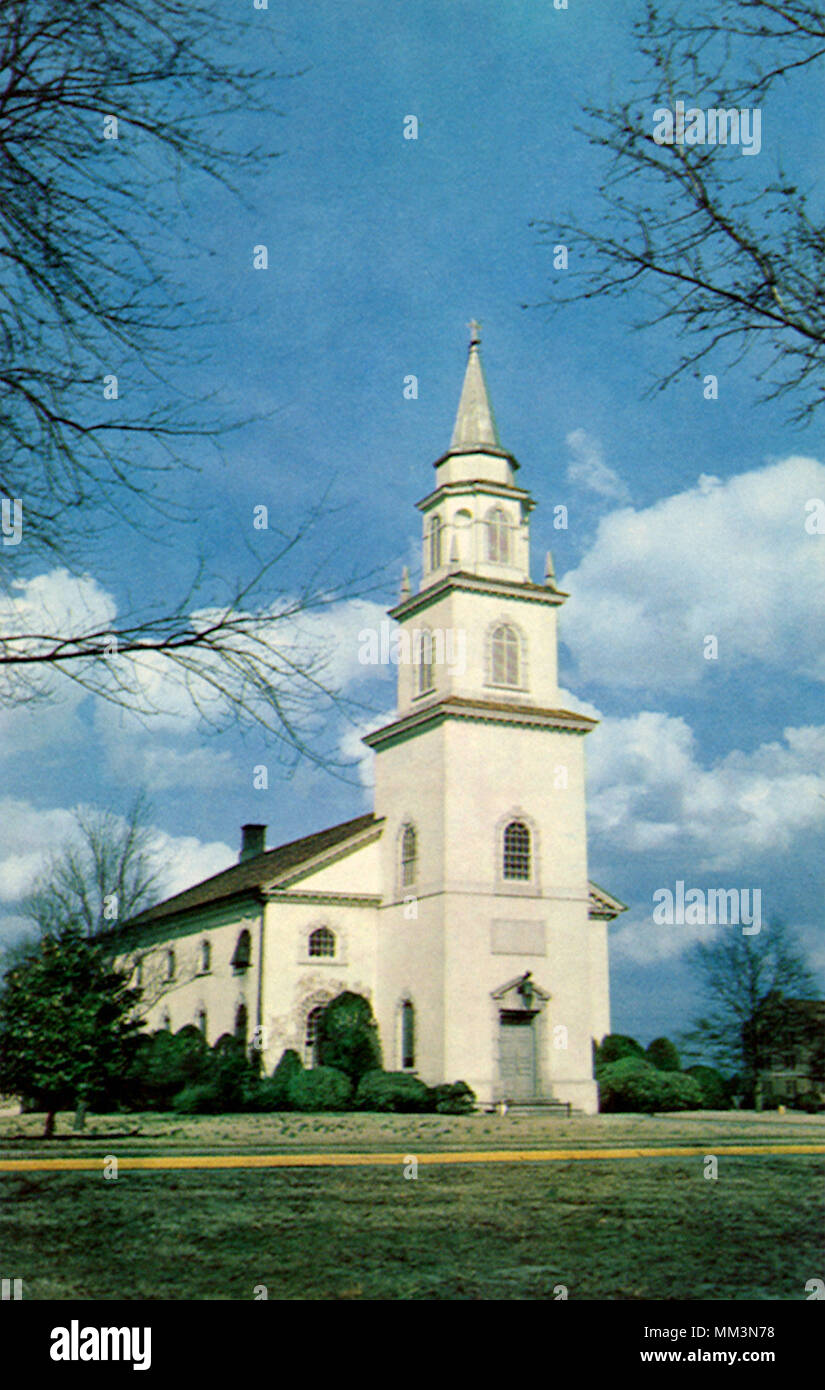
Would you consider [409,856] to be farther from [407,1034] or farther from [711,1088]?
[711,1088]

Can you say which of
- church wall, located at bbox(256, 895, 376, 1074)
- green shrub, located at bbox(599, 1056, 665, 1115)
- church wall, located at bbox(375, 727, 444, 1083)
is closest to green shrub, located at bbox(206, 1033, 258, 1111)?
church wall, located at bbox(256, 895, 376, 1074)

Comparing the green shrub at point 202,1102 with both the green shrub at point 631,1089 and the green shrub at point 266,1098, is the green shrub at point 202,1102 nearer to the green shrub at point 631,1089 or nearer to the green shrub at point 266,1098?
the green shrub at point 266,1098


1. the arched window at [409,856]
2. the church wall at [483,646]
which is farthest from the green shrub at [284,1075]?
the church wall at [483,646]

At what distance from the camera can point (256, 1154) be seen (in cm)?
1590

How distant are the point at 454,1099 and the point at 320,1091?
3.56 meters

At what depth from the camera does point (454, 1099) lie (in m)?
32.0

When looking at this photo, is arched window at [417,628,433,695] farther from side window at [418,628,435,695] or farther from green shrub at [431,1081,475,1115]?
green shrub at [431,1081,475,1115]

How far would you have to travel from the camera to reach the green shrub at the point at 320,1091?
32.0 m

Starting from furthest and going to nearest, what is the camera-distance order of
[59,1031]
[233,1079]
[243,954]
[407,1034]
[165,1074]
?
[243,954] → [407,1034] → [165,1074] → [233,1079] → [59,1031]

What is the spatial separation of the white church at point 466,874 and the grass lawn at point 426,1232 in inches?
792

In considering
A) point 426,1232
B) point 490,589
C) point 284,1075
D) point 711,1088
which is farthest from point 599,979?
point 426,1232

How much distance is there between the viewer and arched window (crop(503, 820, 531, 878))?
119ft
